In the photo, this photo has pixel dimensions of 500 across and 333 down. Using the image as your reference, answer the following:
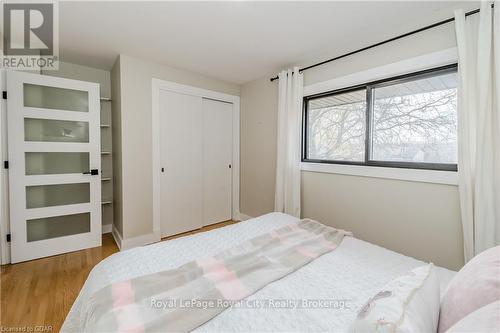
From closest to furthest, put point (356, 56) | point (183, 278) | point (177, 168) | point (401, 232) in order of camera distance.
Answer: point (183, 278) → point (401, 232) → point (356, 56) → point (177, 168)

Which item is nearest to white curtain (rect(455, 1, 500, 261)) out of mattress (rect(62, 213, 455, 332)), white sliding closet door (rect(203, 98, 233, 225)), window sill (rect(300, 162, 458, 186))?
window sill (rect(300, 162, 458, 186))

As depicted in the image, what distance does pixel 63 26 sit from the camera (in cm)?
206

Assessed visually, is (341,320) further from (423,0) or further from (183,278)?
(423,0)

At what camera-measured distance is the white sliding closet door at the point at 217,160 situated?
3518 mm

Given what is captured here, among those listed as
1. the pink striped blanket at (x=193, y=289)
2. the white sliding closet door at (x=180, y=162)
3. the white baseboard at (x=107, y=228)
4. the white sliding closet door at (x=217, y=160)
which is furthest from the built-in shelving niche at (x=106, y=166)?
the pink striped blanket at (x=193, y=289)

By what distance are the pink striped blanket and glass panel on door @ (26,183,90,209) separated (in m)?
2.32

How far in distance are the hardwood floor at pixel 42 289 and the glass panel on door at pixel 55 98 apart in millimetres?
1753

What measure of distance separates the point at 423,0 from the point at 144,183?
333 centimetres

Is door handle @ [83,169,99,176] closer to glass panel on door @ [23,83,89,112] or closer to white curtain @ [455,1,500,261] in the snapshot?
glass panel on door @ [23,83,89,112]

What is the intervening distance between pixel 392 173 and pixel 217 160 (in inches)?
97.3

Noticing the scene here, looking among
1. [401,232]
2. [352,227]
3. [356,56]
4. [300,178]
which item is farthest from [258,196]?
[356,56]

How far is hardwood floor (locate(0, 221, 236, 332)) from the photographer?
1.57 meters

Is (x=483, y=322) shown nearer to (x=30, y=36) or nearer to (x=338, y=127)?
(x=338, y=127)

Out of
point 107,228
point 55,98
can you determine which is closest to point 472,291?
point 55,98
